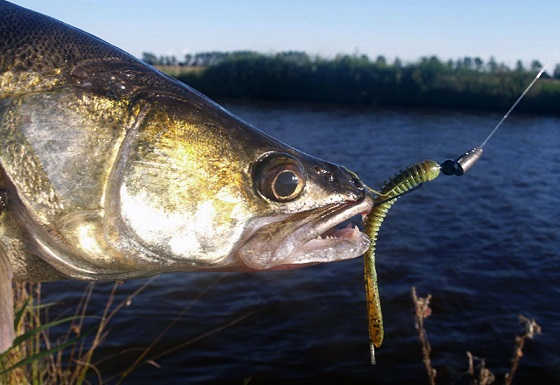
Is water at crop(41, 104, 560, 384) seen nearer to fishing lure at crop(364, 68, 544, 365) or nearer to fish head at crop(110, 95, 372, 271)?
fishing lure at crop(364, 68, 544, 365)

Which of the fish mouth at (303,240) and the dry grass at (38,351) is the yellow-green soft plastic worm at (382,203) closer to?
the fish mouth at (303,240)

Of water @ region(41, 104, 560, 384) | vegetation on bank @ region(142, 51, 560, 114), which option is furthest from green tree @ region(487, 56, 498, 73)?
water @ region(41, 104, 560, 384)

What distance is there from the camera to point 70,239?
6.11 ft

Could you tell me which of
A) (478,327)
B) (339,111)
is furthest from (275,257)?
(339,111)

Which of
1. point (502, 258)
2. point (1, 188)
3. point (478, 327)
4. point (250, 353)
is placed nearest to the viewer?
point (1, 188)

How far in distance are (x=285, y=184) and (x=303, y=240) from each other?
239 mm

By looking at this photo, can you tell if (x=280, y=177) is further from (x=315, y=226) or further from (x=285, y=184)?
(x=315, y=226)

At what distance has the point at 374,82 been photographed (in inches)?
1928

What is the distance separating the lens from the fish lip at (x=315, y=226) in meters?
2.06

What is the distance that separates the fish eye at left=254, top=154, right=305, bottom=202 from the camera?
6.64 feet

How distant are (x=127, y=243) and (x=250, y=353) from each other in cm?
675

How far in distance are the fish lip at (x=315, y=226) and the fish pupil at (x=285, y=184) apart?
0.14 meters

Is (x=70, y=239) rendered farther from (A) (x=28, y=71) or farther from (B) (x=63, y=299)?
(B) (x=63, y=299)

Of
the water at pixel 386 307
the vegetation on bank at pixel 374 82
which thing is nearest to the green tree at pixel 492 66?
the vegetation on bank at pixel 374 82
